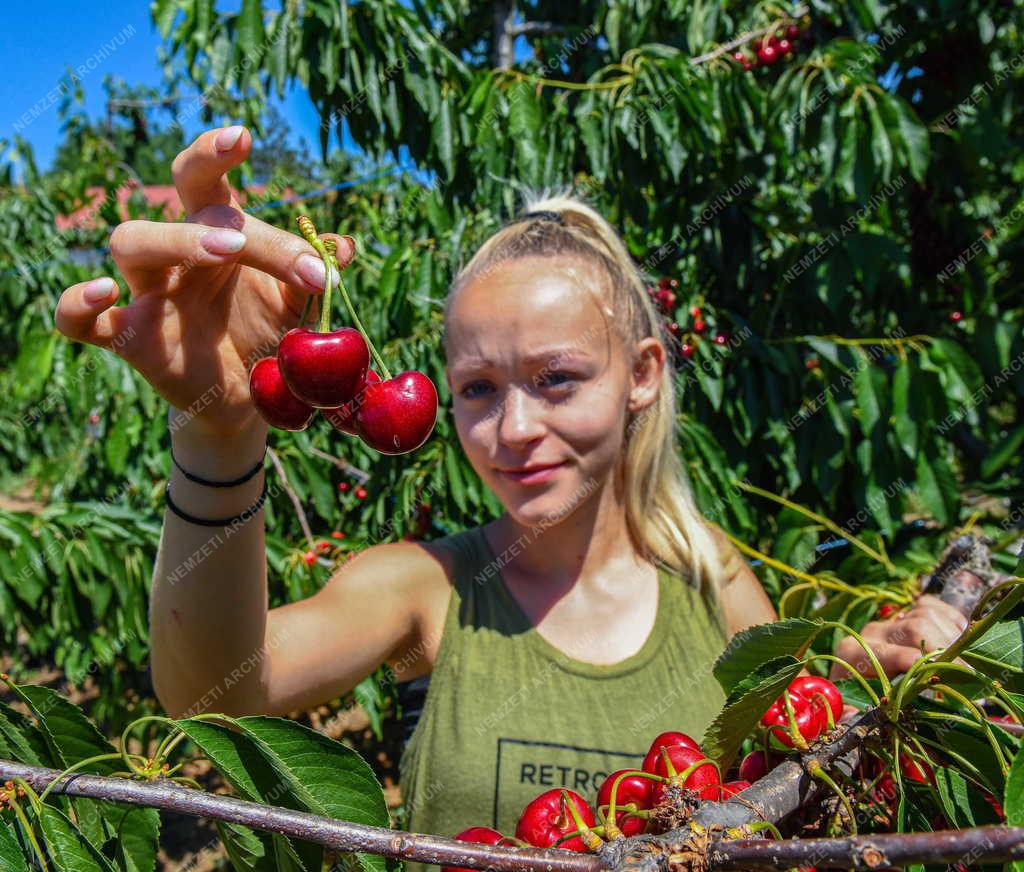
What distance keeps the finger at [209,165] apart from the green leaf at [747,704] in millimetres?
786

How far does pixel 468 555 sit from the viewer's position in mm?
1825

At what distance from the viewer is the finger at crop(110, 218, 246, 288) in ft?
2.97

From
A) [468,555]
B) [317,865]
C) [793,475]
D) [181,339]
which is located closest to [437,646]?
[468,555]

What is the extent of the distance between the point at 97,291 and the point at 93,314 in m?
0.04

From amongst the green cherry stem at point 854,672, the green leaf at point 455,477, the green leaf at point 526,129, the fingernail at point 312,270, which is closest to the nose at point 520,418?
the fingernail at point 312,270

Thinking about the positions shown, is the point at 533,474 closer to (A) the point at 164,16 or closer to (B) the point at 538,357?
(B) the point at 538,357

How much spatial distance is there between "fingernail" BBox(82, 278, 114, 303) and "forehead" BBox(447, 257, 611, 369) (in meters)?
0.77

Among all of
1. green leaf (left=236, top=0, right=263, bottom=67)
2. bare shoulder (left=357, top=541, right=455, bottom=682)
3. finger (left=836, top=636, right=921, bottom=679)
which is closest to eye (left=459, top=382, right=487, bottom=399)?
bare shoulder (left=357, top=541, right=455, bottom=682)

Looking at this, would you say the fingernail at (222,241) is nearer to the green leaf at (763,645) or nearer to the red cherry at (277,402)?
the red cherry at (277,402)

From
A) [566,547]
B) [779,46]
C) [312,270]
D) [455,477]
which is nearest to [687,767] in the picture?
[312,270]

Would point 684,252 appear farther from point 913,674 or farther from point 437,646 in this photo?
point 913,674

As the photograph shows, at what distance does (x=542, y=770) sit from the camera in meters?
1.50

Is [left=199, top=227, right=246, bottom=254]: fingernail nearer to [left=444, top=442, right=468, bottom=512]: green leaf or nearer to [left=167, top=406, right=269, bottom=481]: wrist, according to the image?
[left=167, top=406, right=269, bottom=481]: wrist

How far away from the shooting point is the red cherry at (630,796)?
804 mm
